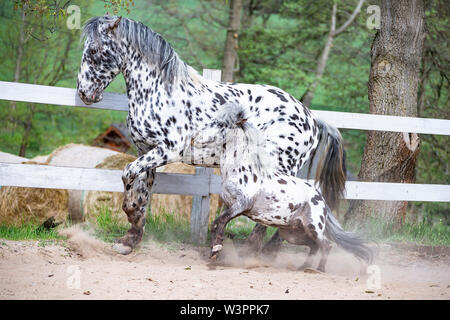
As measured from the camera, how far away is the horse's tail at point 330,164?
15.8 feet

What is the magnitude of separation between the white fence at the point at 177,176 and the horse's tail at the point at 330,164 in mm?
366

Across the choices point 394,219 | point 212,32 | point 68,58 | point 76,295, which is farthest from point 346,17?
point 76,295

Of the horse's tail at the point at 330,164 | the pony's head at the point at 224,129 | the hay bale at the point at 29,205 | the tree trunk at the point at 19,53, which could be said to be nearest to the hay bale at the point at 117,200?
the hay bale at the point at 29,205

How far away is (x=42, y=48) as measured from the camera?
36.1 feet

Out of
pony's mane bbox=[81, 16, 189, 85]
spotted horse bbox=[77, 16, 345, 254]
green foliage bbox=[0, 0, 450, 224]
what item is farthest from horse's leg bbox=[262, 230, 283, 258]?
green foliage bbox=[0, 0, 450, 224]

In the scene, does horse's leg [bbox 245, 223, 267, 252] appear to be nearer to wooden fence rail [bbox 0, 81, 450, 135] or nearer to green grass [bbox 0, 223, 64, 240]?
wooden fence rail [bbox 0, 81, 450, 135]

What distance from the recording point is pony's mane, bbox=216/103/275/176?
159 inches

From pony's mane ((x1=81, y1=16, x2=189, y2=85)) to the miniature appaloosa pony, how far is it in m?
0.58

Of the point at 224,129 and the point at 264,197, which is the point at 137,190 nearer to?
the point at 224,129

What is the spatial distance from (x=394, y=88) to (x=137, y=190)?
11.0 ft

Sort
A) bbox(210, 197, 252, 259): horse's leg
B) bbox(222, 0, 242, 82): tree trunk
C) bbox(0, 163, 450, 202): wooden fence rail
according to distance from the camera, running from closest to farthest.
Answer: bbox(210, 197, 252, 259): horse's leg, bbox(0, 163, 450, 202): wooden fence rail, bbox(222, 0, 242, 82): tree trunk

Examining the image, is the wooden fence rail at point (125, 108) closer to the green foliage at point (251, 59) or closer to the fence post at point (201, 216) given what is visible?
the fence post at point (201, 216)
